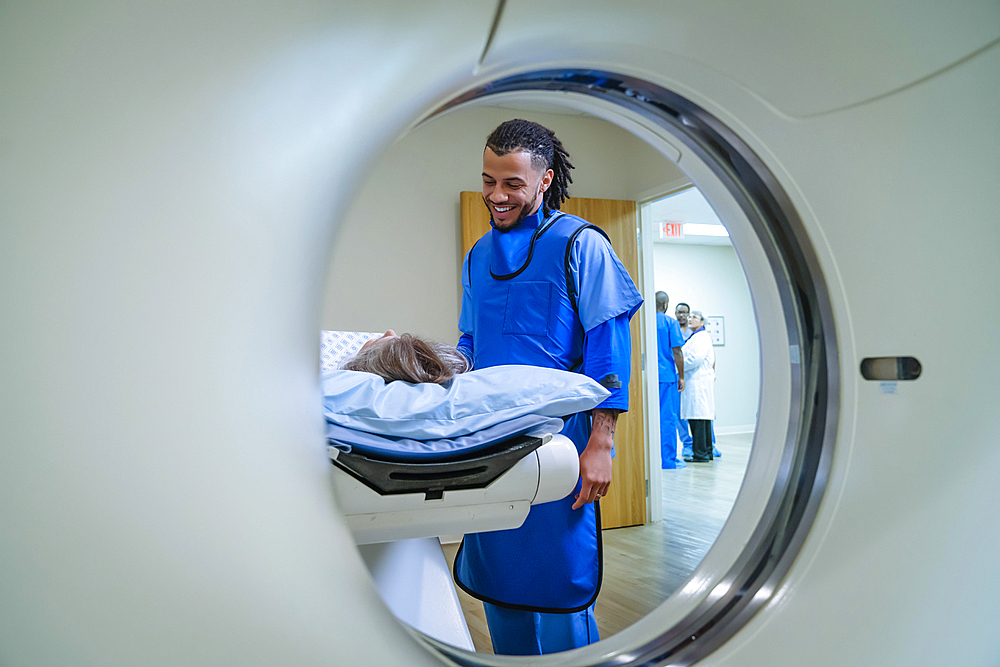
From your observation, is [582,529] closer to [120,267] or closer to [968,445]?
[968,445]

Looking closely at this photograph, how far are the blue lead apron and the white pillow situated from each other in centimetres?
21

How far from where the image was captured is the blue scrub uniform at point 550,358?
1.10 metres

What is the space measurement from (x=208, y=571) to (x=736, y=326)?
7.38 metres

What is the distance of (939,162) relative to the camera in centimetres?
49

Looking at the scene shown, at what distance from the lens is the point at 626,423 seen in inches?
117

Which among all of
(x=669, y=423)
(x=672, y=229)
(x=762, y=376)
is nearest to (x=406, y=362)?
(x=762, y=376)

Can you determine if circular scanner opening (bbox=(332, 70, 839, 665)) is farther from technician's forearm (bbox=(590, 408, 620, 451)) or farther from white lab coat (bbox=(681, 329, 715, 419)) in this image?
white lab coat (bbox=(681, 329, 715, 419))

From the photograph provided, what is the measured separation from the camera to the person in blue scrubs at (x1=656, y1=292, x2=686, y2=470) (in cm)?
416

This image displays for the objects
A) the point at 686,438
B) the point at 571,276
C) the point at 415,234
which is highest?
the point at 415,234

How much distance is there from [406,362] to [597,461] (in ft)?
1.29

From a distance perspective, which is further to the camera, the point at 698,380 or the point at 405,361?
the point at 698,380

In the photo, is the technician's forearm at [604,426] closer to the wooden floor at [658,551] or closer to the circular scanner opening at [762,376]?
the wooden floor at [658,551]

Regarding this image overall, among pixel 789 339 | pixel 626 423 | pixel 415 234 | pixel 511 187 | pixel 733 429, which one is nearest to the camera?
pixel 789 339

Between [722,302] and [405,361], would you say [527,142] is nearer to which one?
[405,361]
